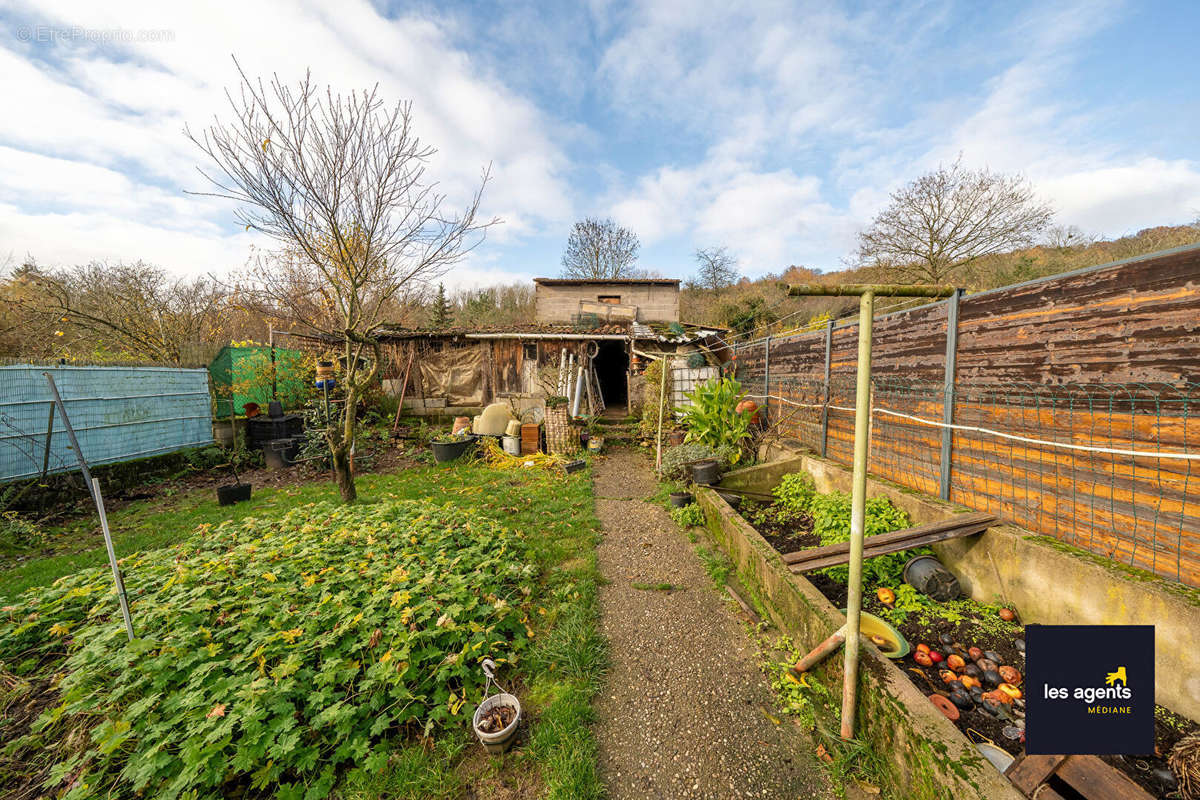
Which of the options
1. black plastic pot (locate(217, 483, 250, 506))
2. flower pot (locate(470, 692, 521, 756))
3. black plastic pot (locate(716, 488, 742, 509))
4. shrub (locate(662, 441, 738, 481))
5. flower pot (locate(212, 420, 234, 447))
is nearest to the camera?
flower pot (locate(470, 692, 521, 756))

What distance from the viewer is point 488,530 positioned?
13.8 feet

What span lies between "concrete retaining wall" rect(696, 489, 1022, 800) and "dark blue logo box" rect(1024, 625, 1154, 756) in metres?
0.27

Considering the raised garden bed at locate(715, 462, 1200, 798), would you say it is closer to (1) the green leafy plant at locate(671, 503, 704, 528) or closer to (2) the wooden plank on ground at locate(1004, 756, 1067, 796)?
(2) the wooden plank on ground at locate(1004, 756, 1067, 796)

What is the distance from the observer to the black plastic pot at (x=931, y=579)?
2.79 meters

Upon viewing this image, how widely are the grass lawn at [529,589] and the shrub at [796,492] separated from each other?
7.94 feet

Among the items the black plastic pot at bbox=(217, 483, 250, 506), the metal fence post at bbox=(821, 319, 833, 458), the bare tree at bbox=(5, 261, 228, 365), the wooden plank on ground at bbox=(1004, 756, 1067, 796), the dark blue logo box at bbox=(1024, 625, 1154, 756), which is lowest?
the black plastic pot at bbox=(217, 483, 250, 506)

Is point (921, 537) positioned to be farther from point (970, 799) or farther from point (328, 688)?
point (328, 688)

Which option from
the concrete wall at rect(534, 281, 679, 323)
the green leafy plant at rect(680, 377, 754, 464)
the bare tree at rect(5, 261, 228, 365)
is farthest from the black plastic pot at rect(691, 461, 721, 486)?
the bare tree at rect(5, 261, 228, 365)

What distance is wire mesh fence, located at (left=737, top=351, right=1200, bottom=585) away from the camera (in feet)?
6.56

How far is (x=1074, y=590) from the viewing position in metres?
2.24

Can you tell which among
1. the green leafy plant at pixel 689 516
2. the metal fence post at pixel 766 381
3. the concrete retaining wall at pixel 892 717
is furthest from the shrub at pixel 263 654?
the metal fence post at pixel 766 381

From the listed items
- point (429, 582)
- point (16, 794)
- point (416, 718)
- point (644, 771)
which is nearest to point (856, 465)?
point (644, 771)

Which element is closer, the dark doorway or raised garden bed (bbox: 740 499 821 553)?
raised garden bed (bbox: 740 499 821 553)

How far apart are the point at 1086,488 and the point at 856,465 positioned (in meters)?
2.06
